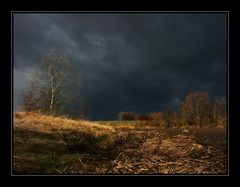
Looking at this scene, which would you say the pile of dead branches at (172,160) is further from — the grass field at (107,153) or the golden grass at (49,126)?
the golden grass at (49,126)

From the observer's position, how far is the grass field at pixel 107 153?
30.5 ft

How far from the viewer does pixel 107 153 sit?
11.1m

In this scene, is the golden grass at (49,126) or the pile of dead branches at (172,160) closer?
the pile of dead branches at (172,160)

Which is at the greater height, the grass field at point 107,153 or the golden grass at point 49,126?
the golden grass at point 49,126

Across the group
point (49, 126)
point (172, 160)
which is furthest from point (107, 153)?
point (49, 126)

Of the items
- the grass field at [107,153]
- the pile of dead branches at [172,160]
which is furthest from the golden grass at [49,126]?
the pile of dead branches at [172,160]

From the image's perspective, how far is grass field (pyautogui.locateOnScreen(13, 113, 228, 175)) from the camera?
9297 mm

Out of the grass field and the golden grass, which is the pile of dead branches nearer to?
the grass field

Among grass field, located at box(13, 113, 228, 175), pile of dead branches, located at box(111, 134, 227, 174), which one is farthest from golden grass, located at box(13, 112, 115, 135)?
pile of dead branches, located at box(111, 134, 227, 174)

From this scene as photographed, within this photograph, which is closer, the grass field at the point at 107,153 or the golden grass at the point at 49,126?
the grass field at the point at 107,153

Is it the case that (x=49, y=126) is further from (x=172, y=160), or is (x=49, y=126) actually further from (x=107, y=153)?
(x=172, y=160)

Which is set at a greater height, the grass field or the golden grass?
the golden grass

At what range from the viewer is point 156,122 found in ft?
60.5

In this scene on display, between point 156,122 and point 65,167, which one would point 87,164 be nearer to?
point 65,167
